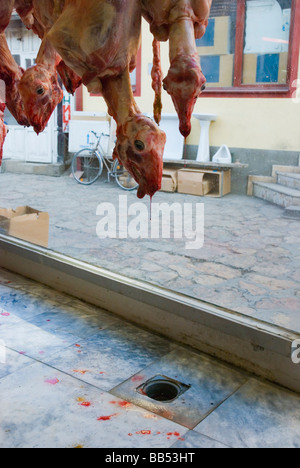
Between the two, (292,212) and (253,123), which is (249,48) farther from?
(292,212)

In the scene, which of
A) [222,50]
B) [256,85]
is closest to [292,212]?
[256,85]

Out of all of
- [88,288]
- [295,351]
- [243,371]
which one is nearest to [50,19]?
[295,351]

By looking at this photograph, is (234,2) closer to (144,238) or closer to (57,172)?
(144,238)

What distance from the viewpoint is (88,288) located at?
2906mm

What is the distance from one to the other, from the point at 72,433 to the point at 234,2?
4091 millimetres

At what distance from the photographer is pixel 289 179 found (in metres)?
3.76

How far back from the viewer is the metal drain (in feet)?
6.64

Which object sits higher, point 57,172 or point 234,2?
point 234,2

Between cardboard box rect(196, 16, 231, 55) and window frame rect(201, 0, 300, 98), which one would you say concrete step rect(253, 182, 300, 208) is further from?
cardboard box rect(196, 16, 231, 55)

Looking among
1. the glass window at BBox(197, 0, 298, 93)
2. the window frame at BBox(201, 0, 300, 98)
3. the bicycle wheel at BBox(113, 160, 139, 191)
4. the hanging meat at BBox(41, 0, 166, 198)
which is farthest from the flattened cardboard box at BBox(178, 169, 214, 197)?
the hanging meat at BBox(41, 0, 166, 198)
